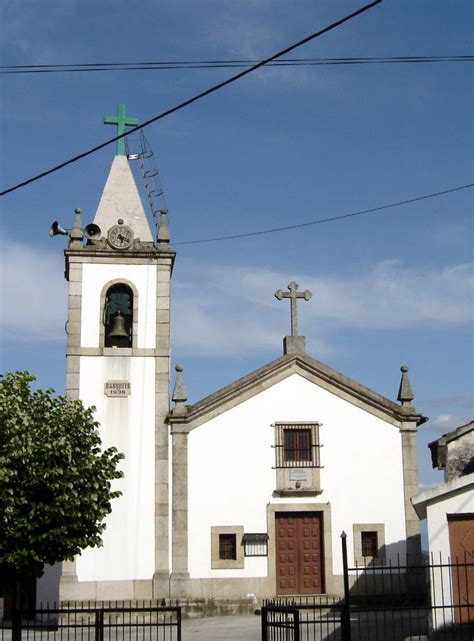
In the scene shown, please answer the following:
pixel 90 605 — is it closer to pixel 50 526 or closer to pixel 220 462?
pixel 220 462

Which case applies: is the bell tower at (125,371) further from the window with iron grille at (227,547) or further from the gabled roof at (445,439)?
the gabled roof at (445,439)

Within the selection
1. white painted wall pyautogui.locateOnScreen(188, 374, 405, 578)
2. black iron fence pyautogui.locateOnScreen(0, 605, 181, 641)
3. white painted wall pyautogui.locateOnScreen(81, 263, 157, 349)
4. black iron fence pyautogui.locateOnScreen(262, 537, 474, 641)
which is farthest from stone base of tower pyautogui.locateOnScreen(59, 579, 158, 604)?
white painted wall pyautogui.locateOnScreen(81, 263, 157, 349)

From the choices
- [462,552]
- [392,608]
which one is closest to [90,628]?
[462,552]

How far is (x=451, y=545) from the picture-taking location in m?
17.3

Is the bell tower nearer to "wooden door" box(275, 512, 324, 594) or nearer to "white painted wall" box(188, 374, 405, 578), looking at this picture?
"white painted wall" box(188, 374, 405, 578)

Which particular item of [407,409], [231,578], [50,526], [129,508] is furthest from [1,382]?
[407,409]

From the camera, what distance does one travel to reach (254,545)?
2402cm

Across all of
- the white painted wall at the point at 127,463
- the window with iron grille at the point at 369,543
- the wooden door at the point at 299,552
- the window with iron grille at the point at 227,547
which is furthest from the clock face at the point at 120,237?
the window with iron grille at the point at 369,543

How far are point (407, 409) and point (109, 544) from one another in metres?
8.81

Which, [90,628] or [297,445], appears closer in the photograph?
[90,628]

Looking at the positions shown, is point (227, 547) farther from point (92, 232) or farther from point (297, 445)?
point (92, 232)

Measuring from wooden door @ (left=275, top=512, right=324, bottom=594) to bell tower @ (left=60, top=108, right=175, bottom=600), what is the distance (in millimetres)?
3040

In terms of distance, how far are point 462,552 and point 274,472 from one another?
8.01 m

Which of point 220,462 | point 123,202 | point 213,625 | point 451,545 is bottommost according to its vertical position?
point 213,625
